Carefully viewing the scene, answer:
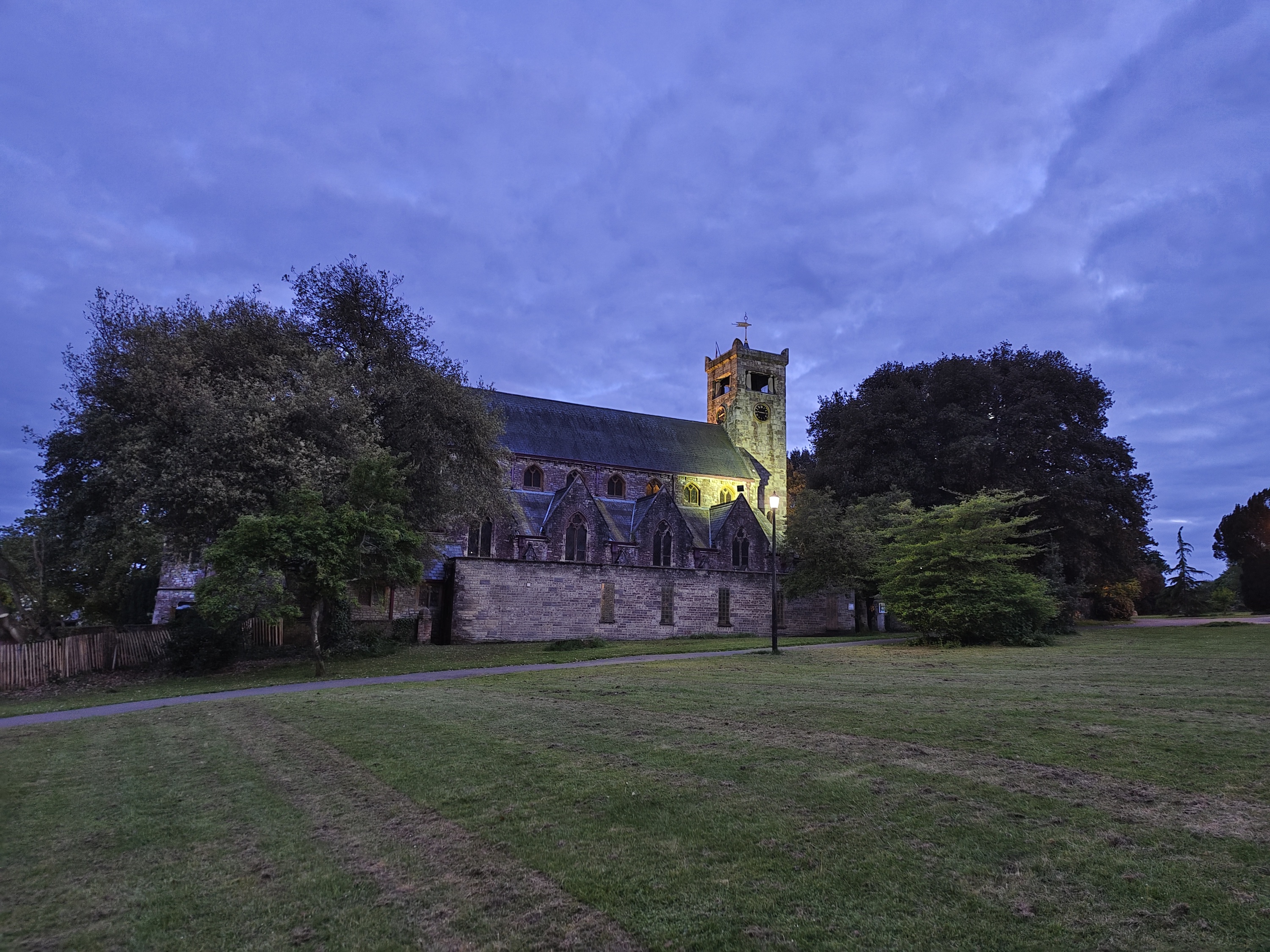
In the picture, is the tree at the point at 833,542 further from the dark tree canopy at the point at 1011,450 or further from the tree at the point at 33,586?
the tree at the point at 33,586

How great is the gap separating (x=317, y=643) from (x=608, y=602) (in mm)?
19869

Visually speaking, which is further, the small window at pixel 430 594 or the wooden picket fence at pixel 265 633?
the small window at pixel 430 594

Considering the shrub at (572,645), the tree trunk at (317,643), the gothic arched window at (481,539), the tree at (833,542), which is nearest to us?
the tree trunk at (317,643)

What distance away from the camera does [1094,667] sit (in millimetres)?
17109

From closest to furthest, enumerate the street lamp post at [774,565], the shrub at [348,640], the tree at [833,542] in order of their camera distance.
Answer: the street lamp post at [774,565] < the shrub at [348,640] < the tree at [833,542]

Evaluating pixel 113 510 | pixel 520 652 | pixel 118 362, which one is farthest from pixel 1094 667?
pixel 118 362

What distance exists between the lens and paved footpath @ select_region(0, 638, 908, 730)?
15.3m

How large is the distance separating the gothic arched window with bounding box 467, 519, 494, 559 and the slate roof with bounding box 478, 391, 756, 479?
6.57 meters

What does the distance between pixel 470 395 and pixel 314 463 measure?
7.79 m

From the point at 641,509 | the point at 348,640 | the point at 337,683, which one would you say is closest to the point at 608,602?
the point at 641,509

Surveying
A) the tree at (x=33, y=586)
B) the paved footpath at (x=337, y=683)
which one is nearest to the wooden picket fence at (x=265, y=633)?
the tree at (x=33, y=586)

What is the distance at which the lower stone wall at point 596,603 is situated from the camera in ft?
122

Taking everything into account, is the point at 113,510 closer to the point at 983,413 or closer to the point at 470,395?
the point at 470,395

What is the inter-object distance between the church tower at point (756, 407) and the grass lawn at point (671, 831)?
152ft
